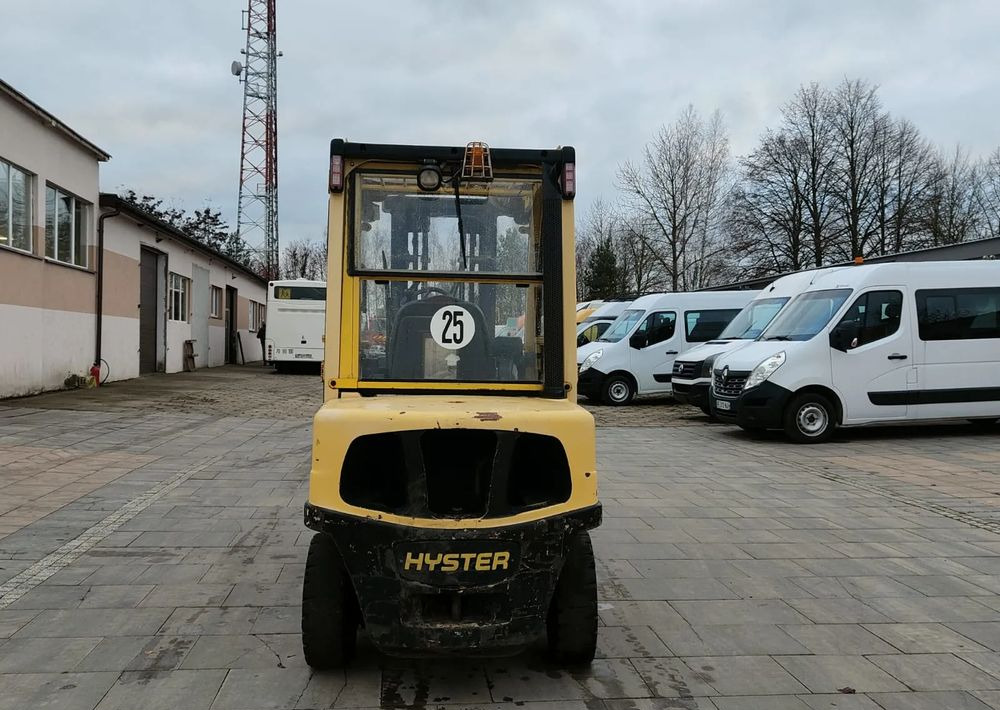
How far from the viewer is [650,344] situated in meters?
18.1

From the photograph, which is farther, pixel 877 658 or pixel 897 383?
pixel 897 383

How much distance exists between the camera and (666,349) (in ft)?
59.6

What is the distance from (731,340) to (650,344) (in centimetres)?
281

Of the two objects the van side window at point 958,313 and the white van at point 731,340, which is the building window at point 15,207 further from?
the van side window at point 958,313

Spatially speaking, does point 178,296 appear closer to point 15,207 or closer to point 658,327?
point 15,207

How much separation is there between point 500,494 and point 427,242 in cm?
161

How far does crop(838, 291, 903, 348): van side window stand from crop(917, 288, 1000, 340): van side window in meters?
0.39

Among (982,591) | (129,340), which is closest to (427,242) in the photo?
(982,591)

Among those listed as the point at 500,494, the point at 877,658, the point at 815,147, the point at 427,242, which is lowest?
the point at 877,658

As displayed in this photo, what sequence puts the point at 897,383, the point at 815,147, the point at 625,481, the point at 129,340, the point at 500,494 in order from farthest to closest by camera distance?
the point at 815,147 → the point at 129,340 → the point at 897,383 → the point at 625,481 → the point at 500,494

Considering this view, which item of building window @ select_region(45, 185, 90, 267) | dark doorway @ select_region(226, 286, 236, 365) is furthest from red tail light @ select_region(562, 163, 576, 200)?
dark doorway @ select_region(226, 286, 236, 365)

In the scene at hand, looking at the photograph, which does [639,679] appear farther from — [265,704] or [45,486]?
[45,486]

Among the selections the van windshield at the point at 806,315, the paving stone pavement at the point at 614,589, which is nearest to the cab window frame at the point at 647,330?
the van windshield at the point at 806,315

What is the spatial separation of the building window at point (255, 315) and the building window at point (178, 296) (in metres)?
12.0
